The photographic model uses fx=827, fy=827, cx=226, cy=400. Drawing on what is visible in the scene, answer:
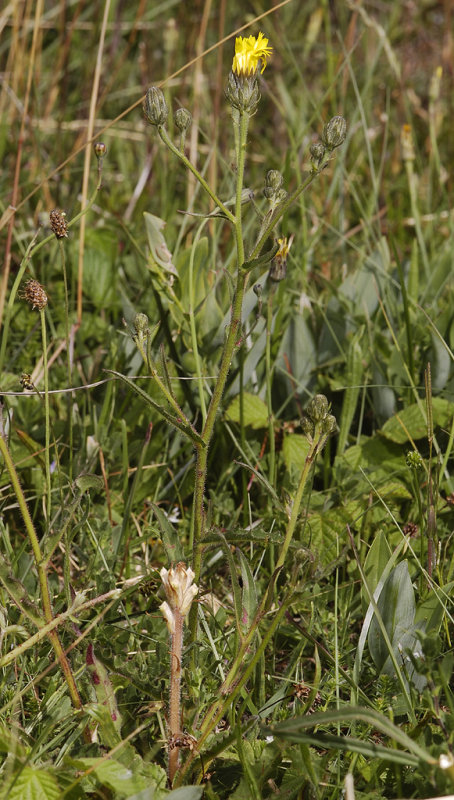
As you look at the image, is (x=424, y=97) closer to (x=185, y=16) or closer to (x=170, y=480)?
(x=185, y=16)

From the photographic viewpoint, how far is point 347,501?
1.45m

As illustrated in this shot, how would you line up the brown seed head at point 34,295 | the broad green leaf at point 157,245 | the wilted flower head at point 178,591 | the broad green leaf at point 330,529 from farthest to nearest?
the broad green leaf at point 157,245 < the broad green leaf at point 330,529 < the brown seed head at point 34,295 < the wilted flower head at point 178,591

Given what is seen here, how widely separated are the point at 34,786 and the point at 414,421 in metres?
0.94

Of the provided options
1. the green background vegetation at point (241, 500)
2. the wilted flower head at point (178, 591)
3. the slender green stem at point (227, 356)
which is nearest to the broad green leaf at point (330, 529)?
the green background vegetation at point (241, 500)

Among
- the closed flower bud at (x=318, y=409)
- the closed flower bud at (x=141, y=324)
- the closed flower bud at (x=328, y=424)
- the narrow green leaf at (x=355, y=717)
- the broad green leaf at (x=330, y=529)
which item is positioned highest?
the closed flower bud at (x=141, y=324)

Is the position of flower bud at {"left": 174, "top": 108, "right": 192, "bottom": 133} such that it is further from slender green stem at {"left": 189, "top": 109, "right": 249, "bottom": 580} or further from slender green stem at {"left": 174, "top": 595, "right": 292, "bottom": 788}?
slender green stem at {"left": 174, "top": 595, "right": 292, "bottom": 788}

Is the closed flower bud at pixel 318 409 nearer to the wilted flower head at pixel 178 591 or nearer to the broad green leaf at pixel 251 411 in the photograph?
the wilted flower head at pixel 178 591

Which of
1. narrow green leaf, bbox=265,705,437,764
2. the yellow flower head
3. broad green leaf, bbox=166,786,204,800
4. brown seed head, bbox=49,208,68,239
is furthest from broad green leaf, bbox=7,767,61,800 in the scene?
the yellow flower head

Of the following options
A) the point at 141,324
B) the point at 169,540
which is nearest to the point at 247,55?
the point at 141,324

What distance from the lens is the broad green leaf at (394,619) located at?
3.69 feet

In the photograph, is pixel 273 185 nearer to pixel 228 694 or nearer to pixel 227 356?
pixel 227 356

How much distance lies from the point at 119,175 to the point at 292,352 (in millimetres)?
1377

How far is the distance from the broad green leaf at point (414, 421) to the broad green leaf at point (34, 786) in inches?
34.3

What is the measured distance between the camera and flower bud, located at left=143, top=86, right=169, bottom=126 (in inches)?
39.8
